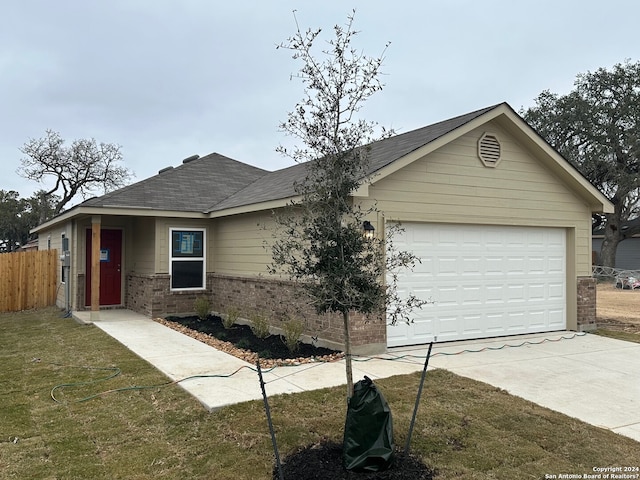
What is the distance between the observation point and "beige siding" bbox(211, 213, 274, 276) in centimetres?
1025

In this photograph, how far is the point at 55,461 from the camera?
163 inches

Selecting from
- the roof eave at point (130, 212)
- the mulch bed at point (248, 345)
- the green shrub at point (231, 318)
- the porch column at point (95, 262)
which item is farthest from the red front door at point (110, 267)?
the green shrub at point (231, 318)

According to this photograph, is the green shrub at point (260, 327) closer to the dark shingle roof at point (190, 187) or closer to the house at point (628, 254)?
the dark shingle roof at point (190, 187)

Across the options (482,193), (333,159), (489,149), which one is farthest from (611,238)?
(333,159)

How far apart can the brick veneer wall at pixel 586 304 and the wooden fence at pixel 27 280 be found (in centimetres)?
1471

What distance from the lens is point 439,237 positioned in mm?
8977

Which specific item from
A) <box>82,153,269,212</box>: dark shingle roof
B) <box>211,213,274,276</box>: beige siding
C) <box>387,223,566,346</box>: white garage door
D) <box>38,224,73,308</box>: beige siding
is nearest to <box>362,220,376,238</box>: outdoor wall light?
<box>387,223,566,346</box>: white garage door

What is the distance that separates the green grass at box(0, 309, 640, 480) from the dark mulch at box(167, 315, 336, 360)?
1.99 meters

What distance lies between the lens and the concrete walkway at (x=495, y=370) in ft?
18.5

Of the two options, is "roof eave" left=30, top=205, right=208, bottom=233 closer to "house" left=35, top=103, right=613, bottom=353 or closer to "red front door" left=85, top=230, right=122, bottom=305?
"house" left=35, top=103, right=613, bottom=353

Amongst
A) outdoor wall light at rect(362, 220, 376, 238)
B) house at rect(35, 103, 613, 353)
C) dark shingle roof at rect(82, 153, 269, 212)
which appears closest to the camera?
outdoor wall light at rect(362, 220, 376, 238)

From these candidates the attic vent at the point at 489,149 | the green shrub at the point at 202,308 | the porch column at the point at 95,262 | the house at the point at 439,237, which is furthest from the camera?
the green shrub at the point at 202,308

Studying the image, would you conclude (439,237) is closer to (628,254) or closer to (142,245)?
(142,245)

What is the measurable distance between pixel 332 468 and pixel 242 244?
25.8 ft
